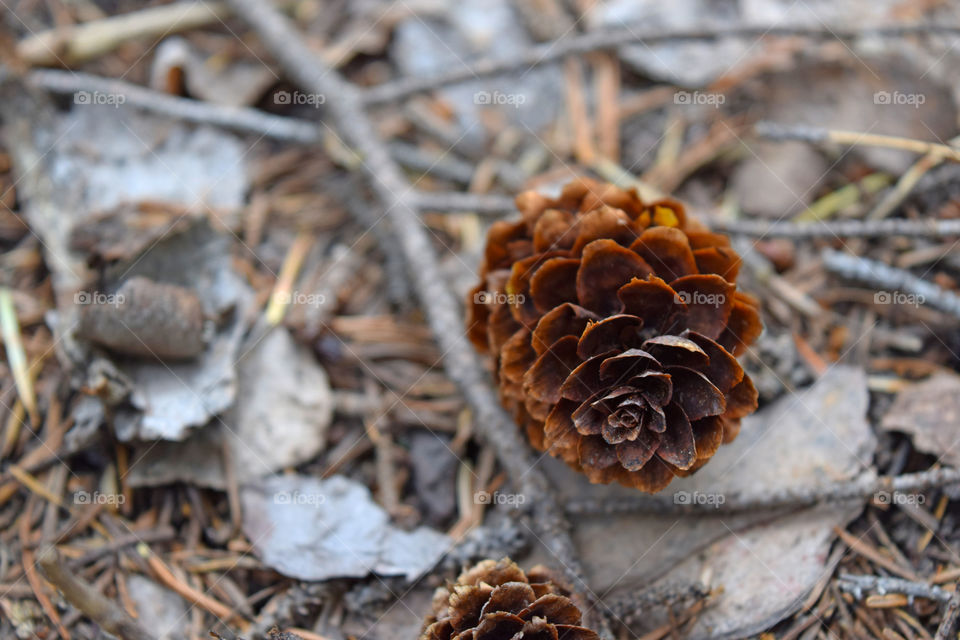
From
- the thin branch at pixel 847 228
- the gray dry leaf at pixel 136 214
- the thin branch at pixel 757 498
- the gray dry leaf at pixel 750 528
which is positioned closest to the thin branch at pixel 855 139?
the thin branch at pixel 847 228

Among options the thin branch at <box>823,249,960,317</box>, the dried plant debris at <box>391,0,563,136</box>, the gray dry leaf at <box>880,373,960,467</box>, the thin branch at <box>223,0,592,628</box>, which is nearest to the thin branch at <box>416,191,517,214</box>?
the thin branch at <box>223,0,592,628</box>

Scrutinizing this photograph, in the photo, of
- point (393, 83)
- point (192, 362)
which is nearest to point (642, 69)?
point (393, 83)

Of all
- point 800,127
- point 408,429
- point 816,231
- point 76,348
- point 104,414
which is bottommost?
point 408,429

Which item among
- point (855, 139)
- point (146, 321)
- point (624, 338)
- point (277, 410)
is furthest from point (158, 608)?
point (855, 139)

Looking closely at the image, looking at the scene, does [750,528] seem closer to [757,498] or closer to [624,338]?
[757,498]

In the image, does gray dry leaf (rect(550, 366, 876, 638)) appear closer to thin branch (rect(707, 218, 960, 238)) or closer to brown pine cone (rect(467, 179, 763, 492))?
brown pine cone (rect(467, 179, 763, 492))

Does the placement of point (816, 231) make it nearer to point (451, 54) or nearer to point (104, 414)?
point (451, 54)
